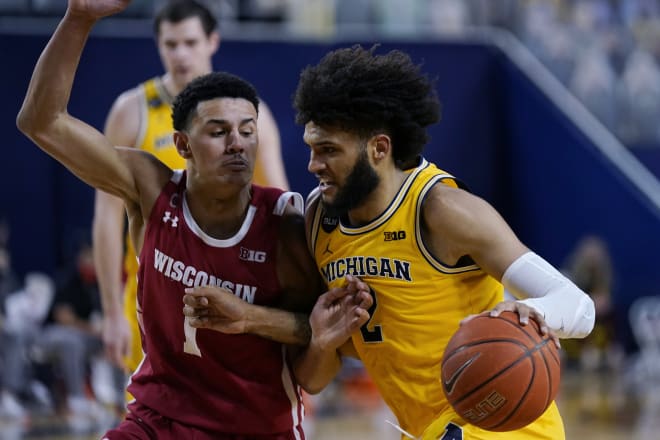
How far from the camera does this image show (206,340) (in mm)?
3945

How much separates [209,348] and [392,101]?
1.12m

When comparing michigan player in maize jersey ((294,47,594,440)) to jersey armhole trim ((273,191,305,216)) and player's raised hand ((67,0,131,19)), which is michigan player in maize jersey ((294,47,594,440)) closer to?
jersey armhole trim ((273,191,305,216))

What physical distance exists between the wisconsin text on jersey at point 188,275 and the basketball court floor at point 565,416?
4.82 metres

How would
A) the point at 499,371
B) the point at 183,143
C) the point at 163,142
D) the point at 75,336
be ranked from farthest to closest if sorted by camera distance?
1. the point at 75,336
2. the point at 163,142
3. the point at 183,143
4. the point at 499,371

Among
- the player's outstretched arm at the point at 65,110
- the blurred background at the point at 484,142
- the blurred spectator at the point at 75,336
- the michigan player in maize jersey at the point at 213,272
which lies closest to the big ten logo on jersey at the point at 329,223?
the michigan player in maize jersey at the point at 213,272

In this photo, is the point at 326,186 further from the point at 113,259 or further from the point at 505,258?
the point at 113,259

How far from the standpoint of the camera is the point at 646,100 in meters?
14.2

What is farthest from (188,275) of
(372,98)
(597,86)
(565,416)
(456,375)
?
(597,86)

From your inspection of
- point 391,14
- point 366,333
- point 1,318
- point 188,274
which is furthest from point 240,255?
point 391,14

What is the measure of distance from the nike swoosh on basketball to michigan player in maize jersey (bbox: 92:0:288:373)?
2.20 m

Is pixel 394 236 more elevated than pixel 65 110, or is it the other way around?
pixel 65 110

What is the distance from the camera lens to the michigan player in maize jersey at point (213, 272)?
387cm

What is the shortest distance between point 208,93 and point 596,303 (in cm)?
957

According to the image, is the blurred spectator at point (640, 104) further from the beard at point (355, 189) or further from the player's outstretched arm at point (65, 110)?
the player's outstretched arm at point (65, 110)
